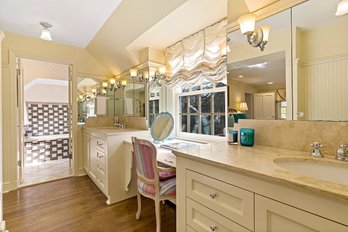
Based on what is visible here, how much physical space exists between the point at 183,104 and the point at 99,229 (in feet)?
5.96

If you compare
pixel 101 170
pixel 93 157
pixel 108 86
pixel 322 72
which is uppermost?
pixel 108 86

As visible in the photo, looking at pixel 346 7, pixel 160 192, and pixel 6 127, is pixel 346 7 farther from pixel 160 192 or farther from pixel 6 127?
pixel 6 127

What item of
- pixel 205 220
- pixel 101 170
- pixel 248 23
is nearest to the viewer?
pixel 205 220

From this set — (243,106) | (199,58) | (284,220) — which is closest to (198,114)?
(199,58)

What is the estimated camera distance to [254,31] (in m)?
1.31

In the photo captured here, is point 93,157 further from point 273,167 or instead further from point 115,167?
point 273,167

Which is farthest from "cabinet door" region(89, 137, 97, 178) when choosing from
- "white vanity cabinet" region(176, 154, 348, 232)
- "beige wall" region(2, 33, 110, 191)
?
"white vanity cabinet" region(176, 154, 348, 232)

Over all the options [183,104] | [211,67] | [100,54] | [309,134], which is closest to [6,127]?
[100,54]

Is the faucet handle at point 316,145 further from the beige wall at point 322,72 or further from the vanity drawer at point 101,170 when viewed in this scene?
the vanity drawer at point 101,170

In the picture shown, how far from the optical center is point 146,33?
2146mm

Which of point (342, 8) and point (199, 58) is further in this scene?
point (199, 58)

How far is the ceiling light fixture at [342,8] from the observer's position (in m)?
0.96

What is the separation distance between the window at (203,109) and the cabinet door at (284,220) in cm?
134

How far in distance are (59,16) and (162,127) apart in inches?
78.4
